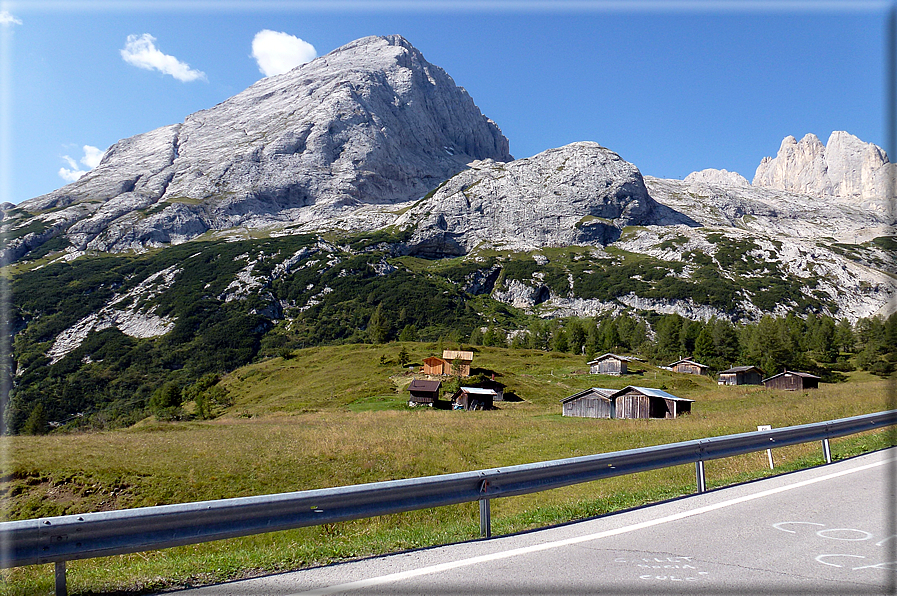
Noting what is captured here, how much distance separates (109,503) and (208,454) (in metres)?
6.23

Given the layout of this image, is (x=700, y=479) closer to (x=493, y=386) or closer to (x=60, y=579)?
(x=60, y=579)

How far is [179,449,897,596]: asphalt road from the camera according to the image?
534 cm

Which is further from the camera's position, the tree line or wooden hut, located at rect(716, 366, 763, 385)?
the tree line

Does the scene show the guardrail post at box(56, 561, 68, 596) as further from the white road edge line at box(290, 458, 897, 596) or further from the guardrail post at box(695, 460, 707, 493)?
the guardrail post at box(695, 460, 707, 493)

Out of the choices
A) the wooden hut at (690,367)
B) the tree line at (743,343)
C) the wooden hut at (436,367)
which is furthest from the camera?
the wooden hut at (690,367)

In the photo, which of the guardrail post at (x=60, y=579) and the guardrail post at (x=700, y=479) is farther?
the guardrail post at (x=700, y=479)

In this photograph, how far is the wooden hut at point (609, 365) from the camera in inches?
3580

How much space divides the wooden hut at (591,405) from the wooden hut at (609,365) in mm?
32784

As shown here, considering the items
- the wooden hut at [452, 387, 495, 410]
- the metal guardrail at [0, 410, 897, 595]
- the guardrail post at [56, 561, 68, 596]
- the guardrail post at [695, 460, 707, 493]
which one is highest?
the metal guardrail at [0, 410, 897, 595]

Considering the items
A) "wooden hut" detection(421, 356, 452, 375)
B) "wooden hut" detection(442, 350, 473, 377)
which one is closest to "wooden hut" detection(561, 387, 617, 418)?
"wooden hut" detection(442, 350, 473, 377)

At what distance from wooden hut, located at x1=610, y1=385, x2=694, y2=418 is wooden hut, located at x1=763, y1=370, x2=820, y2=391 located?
40.9 meters

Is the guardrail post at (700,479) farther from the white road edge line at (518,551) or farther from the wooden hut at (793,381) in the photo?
the wooden hut at (793,381)

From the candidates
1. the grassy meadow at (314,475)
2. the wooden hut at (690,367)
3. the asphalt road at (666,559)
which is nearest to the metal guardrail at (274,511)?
the grassy meadow at (314,475)

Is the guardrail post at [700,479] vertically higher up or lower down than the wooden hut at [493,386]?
higher up
